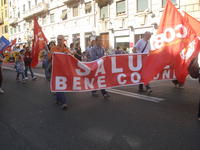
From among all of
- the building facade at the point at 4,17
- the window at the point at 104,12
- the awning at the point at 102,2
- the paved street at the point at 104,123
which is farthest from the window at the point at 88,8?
the building facade at the point at 4,17

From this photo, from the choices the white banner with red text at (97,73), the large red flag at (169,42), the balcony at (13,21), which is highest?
the balcony at (13,21)

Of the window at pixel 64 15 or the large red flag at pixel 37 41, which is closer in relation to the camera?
the large red flag at pixel 37 41

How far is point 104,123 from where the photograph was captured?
432 cm

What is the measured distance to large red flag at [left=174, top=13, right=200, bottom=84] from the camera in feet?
15.5

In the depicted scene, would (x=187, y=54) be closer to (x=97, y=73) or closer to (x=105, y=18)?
(x=97, y=73)

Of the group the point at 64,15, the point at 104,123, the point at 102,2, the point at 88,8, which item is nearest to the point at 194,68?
the point at 104,123

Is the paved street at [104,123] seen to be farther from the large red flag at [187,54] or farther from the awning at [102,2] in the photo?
the awning at [102,2]

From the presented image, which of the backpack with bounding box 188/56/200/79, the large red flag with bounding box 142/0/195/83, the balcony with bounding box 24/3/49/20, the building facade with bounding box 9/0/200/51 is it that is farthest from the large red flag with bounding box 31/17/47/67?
the balcony with bounding box 24/3/49/20

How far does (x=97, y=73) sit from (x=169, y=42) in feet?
5.81

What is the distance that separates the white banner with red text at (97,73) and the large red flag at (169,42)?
265 mm

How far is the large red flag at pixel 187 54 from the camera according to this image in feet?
15.5

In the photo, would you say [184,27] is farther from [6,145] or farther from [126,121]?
[6,145]

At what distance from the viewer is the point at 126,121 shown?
438cm

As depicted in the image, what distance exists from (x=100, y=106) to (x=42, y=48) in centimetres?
248
